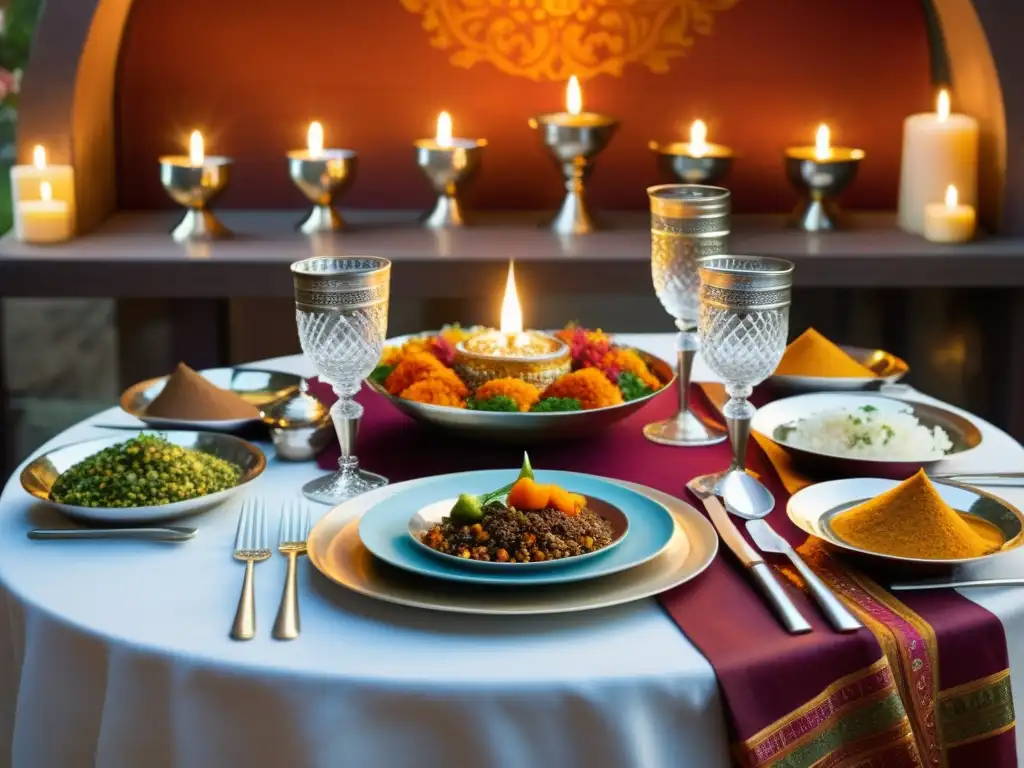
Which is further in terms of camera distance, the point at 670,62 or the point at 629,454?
the point at 670,62

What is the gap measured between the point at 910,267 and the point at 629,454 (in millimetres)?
Answer: 1459

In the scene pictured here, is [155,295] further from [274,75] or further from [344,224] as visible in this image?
[274,75]

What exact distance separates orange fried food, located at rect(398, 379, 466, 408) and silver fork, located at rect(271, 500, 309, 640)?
198 millimetres

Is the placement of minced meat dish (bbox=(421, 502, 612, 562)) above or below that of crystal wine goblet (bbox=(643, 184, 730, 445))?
below

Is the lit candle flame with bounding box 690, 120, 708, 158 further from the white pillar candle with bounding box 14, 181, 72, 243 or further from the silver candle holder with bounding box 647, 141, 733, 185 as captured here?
the white pillar candle with bounding box 14, 181, 72, 243

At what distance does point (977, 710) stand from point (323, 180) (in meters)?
2.15

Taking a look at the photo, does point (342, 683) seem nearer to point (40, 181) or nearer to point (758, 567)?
point (758, 567)

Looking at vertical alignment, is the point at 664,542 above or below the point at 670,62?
below

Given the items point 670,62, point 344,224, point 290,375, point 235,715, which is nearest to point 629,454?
point 290,375

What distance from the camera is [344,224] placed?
3.02 m

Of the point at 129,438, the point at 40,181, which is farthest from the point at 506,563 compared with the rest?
the point at 40,181

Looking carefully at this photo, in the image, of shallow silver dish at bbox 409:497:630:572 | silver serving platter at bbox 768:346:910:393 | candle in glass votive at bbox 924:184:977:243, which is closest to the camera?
shallow silver dish at bbox 409:497:630:572

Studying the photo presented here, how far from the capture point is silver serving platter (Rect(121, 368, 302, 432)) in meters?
1.47

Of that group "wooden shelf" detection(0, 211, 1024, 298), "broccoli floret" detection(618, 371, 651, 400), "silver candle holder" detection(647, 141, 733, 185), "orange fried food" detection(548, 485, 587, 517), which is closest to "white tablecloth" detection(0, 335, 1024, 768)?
"orange fried food" detection(548, 485, 587, 517)
